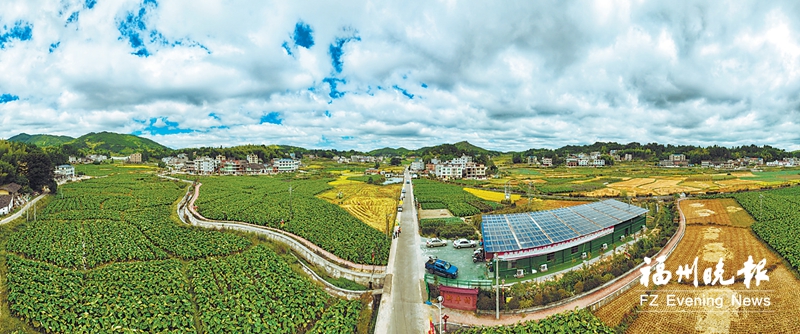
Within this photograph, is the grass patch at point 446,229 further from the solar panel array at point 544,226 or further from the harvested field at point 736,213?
the harvested field at point 736,213

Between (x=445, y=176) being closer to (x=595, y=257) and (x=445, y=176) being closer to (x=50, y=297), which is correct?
(x=595, y=257)

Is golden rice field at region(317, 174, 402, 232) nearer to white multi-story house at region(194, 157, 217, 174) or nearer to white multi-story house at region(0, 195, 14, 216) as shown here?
white multi-story house at region(0, 195, 14, 216)

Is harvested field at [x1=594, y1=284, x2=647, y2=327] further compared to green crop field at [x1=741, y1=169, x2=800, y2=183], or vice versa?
green crop field at [x1=741, y1=169, x2=800, y2=183]

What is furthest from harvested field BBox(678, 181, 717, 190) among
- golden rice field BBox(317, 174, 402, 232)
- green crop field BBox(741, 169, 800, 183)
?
golden rice field BBox(317, 174, 402, 232)

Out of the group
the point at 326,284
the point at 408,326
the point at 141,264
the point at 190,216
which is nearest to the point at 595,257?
the point at 408,326

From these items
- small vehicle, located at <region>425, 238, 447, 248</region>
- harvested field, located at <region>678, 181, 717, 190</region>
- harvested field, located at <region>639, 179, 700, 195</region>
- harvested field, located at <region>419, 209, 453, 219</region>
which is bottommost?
small vehicle, located at <region>425, 238, 447, 248</region>

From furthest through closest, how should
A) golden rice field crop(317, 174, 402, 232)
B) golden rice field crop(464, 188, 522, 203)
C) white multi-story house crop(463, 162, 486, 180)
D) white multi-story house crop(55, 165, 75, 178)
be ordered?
white multi-story house crop(463, 162, 486, 180), white multi-story house crop(55, 165, 75, 178), golden rice field crop(464, 188, 522, 203), golden rice field crop(317, 174, 402, 232)

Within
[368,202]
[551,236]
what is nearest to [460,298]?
[551,236]
